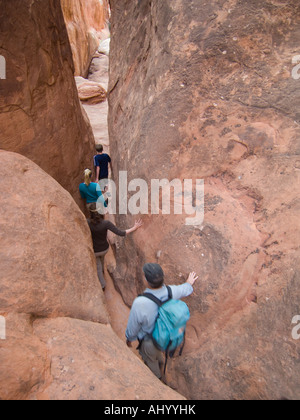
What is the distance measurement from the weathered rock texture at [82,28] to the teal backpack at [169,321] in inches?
480

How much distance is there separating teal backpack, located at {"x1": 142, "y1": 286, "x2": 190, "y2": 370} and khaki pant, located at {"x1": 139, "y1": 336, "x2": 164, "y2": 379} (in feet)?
0.43

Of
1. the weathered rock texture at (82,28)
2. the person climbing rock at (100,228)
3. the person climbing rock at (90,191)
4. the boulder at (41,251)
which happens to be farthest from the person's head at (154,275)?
the weathered rock texture at (82,28)

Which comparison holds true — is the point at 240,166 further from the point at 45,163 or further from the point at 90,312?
the point at 45,163

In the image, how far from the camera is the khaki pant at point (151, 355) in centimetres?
222

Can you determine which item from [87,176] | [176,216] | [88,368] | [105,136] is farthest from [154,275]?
[105,136]

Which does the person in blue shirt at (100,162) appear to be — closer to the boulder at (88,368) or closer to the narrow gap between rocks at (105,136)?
the narrow gap between rocks at (105,136)

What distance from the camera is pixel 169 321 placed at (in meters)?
2.03

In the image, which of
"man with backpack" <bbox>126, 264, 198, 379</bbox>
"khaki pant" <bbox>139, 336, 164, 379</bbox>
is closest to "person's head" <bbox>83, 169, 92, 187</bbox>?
"man with backpack" <bbox>126, 264, 198, 379</bbox>

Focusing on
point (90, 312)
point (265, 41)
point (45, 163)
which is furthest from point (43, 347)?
point (265, 41)

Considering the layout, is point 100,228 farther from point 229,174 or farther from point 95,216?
point 229,174

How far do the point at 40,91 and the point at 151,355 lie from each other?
3.24 m

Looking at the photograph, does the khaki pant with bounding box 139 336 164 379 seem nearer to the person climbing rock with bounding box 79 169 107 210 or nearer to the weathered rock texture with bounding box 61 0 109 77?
the person climbing rock with bounding box 79 169 107 210

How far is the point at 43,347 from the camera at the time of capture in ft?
5.63
